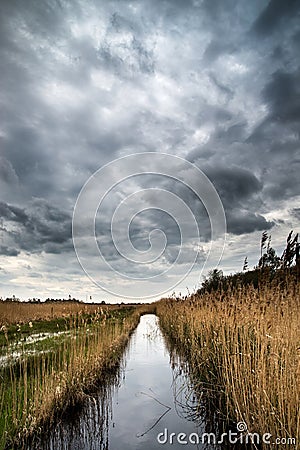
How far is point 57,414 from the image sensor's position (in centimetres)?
594

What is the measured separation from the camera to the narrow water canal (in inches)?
210

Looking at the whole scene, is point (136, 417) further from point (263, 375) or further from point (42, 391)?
point (263, 375)

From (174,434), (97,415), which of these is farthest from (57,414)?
(174,434)

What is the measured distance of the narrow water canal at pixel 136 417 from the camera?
5.34m

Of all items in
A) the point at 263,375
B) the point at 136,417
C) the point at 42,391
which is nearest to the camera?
the point at 263,375

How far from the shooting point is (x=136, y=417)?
21.4 feet

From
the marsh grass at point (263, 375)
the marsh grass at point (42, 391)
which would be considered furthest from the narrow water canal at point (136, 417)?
the marsh grass at point (263, 375)

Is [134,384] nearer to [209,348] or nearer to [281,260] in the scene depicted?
[209,348]

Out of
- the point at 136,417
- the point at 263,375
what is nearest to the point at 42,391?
the point at 136,417

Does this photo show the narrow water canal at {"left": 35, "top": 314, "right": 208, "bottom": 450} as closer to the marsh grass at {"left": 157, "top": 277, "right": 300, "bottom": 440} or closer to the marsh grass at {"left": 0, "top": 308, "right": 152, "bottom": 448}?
the marsh grass at {"left": 0, "top": 308, "right": 152, "bottom": 448}

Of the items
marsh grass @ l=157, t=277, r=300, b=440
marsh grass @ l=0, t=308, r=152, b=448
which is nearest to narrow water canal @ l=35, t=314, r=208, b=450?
marsh grass @ l=0, t=308, r=152, b=448

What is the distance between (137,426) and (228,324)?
216 cm

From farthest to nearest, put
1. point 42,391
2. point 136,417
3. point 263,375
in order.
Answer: point 136,417, point 42,391, point 263,375

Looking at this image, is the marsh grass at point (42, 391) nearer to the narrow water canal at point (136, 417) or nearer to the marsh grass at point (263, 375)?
the narrow water canal at point (136, 417)
